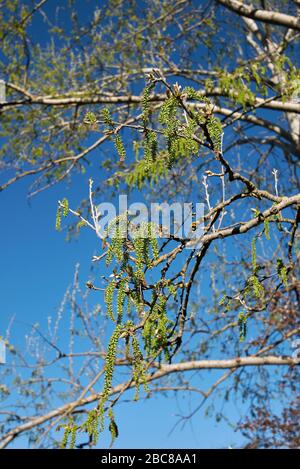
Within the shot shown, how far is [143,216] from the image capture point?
1988 mm

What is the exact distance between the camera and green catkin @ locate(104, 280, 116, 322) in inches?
70.6

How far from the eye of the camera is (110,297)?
182 cm

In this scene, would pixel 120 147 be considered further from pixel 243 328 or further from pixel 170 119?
pixel 243 328

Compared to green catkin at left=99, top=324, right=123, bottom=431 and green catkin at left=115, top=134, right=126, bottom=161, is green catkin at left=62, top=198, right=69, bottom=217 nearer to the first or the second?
green catkin at left=115, top=134, right=126, bottom=161

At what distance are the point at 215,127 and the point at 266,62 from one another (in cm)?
434

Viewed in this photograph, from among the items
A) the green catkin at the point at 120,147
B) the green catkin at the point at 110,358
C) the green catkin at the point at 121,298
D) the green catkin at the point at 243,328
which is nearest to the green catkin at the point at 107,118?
the green catkin at the point at 120,147

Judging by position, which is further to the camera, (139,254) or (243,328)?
(243,328)

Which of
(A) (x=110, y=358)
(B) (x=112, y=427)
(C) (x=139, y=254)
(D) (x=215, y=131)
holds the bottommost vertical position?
(B) (x=112, y=427)

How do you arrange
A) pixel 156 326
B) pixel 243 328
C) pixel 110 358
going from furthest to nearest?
pixel 243 328
pixel 156 326
pixel 110 358

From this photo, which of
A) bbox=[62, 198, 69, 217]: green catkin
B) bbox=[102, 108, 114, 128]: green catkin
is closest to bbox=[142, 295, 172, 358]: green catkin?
bbox=[62, 198, 69, 217]: green catkin

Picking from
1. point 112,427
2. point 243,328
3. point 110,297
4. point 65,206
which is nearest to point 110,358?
point 110,297
